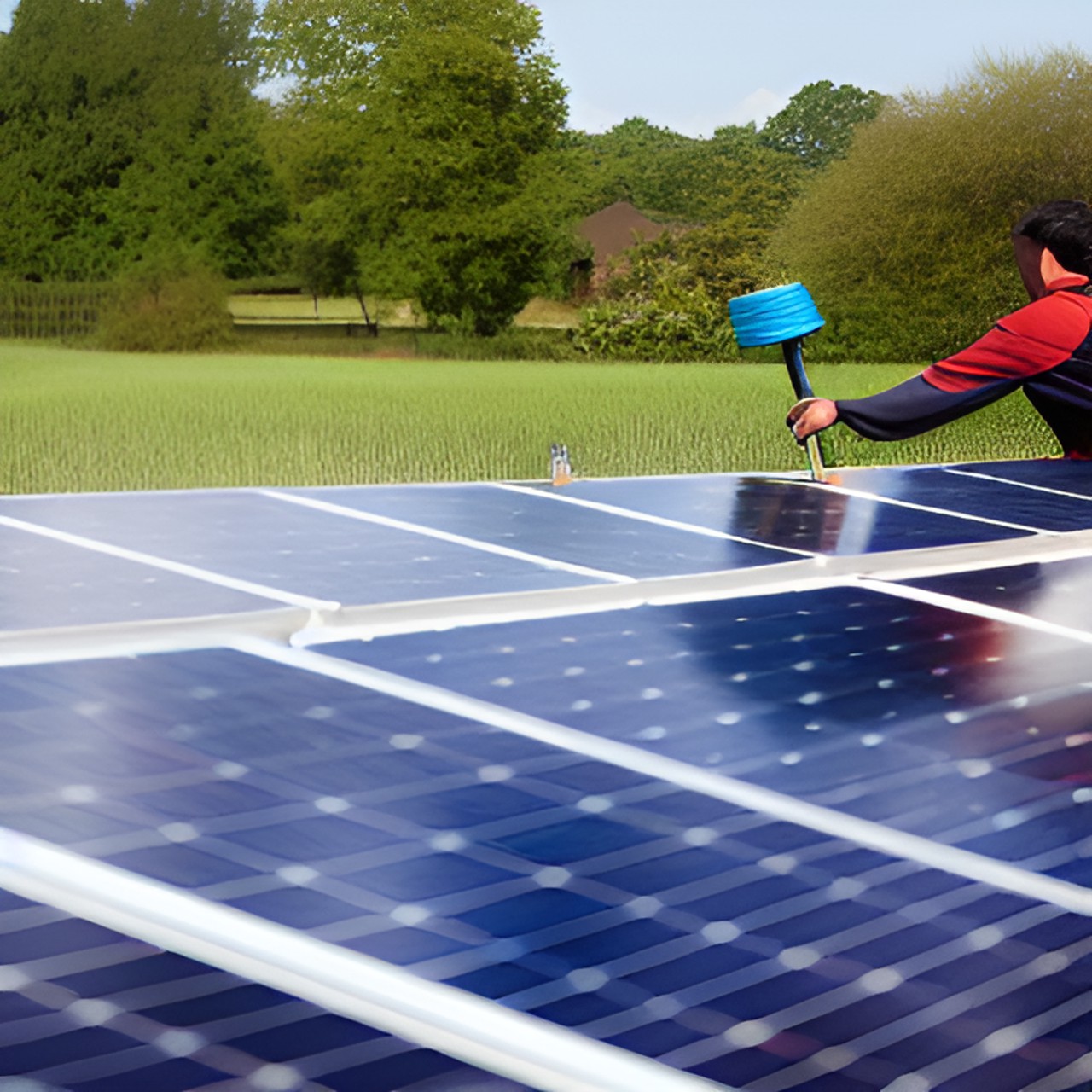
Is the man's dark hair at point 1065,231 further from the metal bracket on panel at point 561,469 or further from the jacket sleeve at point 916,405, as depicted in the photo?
the metal bracket on panel at point 561,469

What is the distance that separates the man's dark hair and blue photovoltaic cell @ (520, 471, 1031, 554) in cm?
98

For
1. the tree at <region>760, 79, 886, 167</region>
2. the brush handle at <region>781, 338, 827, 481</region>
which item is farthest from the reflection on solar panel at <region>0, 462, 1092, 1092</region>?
the tree at <region>760, 79, 886, 167</region>

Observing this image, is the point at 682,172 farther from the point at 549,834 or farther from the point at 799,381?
the point at 549,834

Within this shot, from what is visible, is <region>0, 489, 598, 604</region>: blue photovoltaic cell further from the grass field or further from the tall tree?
the tall tree

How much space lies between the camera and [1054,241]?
524cm

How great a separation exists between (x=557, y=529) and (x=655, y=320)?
1110 inches

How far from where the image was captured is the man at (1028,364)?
4.82 metres

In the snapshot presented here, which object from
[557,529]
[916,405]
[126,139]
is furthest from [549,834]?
[126,139]

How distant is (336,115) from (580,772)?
3673cm

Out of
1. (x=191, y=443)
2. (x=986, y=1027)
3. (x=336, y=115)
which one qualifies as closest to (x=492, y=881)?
(x=986, y=1027)

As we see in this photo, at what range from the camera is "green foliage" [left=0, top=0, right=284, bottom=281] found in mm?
35969

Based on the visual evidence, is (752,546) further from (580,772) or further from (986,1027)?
(986,1027)

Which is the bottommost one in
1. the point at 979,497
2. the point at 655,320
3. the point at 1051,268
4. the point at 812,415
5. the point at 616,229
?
the point at 979,497

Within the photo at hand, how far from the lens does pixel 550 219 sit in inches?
1384
